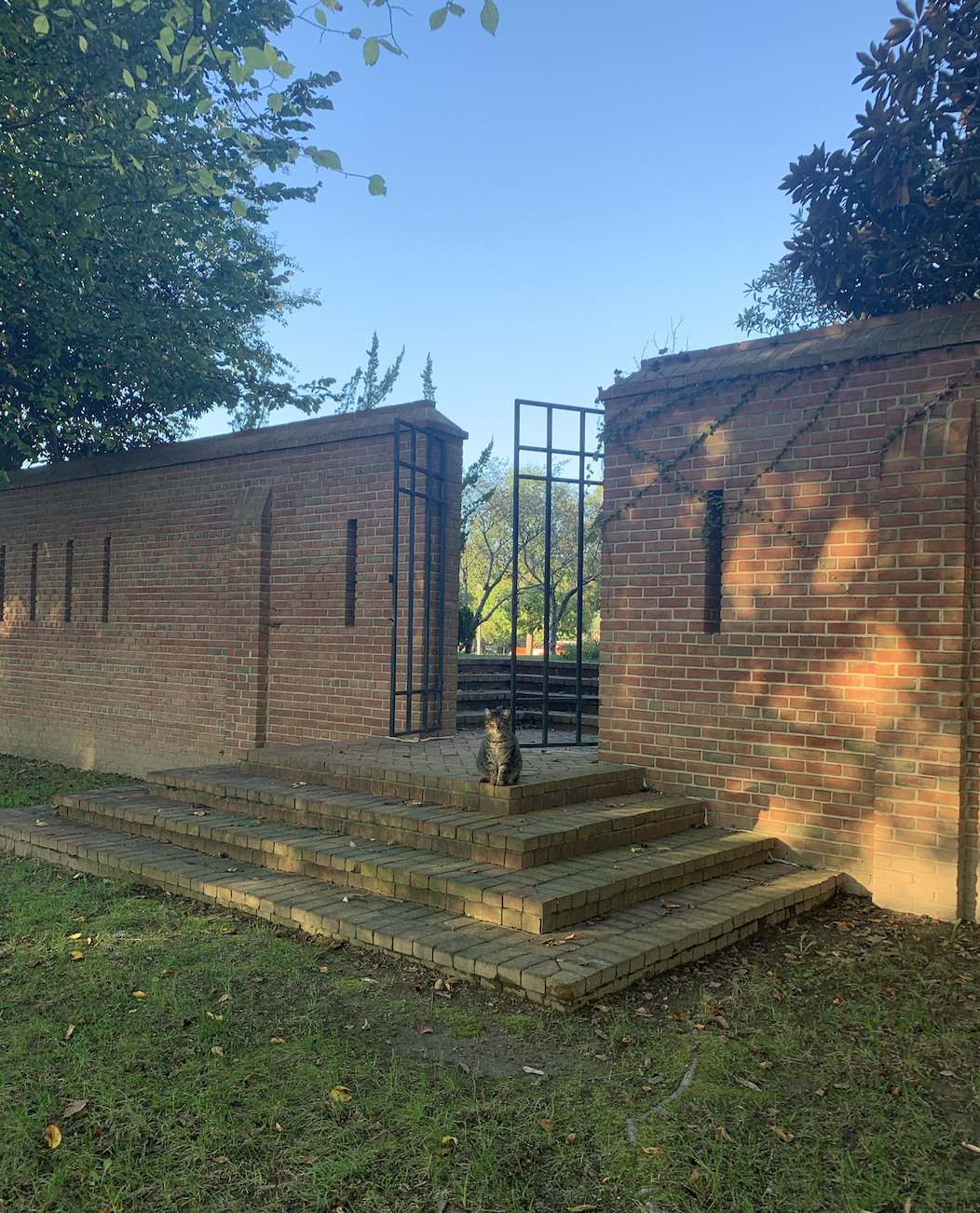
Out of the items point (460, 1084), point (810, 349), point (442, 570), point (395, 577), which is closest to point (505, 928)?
point (460, 1084)

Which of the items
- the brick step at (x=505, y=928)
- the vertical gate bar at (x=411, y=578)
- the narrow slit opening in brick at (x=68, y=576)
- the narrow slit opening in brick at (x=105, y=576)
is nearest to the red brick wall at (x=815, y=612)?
the brick step at (x=505, y=928)

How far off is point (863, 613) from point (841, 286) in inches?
131

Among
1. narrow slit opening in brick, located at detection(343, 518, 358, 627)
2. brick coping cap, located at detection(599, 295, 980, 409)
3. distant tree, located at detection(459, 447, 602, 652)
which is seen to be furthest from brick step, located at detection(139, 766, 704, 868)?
distant tree, located at detection(459, 447, 602, 652)

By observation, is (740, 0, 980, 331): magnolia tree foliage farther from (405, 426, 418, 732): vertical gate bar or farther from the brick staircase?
the brick staircase

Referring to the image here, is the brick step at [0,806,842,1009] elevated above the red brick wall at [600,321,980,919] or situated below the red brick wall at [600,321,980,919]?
below

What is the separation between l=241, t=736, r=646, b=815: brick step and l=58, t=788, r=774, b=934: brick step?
58 centimetres

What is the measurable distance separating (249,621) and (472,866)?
5.02 metres

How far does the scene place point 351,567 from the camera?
8.59m

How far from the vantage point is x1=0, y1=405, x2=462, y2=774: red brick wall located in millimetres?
8438

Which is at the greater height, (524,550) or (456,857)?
(524,550)

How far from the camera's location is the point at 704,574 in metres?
6.40

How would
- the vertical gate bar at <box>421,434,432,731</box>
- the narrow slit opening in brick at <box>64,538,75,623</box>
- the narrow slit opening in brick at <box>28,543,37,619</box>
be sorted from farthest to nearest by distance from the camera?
the narrow slit opening in brick at <box>28,543,37,619</box>
the narrow slit opening in brick at <box>64,538,75,623</box>
the vertical gate bar at <box>421,434,432,731</box>

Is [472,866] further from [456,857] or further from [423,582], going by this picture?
[423,582]

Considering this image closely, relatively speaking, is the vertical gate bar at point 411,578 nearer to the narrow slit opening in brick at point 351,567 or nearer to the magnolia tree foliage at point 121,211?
the narrow slit opening in brick at point 351,567
